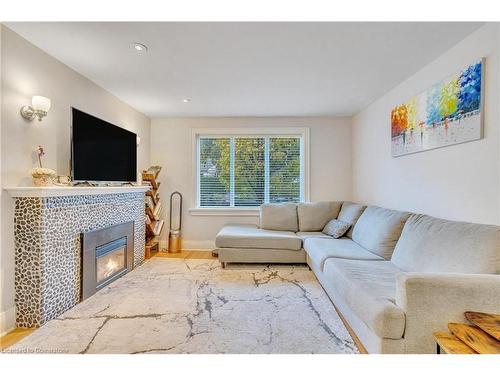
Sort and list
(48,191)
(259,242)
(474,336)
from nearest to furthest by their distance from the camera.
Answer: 1. (474,336)
2. (48,191)
3. (259,242)

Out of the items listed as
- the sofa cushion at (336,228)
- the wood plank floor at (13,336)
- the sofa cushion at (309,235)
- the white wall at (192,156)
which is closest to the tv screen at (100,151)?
the white wall at (192,156)

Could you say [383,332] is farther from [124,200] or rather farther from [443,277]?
[124,200]

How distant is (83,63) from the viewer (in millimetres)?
2533

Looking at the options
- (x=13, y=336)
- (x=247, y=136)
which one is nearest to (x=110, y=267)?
(x=13, y=336)

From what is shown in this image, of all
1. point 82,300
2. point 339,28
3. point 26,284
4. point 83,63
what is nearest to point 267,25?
point 339,28

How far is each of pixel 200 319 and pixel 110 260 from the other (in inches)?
59.2

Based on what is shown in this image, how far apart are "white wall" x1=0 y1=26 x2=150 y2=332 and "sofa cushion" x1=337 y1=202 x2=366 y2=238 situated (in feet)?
11.2

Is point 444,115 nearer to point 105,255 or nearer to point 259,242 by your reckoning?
point 259,242

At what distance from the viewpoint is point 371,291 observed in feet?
5.73

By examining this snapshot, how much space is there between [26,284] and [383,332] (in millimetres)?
2616

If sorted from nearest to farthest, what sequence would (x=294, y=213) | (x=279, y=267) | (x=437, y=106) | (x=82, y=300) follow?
(x=437, y=106), (x=82, y=300), (x=279, y=267), (x=294, y=213)

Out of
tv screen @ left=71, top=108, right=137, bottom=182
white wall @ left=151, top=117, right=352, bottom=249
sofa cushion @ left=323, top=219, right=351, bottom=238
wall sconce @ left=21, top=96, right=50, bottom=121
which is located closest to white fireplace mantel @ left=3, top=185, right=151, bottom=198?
tv screen @ left=71, top=108, right=137, bottom=182

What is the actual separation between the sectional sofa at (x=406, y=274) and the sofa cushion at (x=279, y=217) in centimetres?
67

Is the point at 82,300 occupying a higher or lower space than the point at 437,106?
lower
